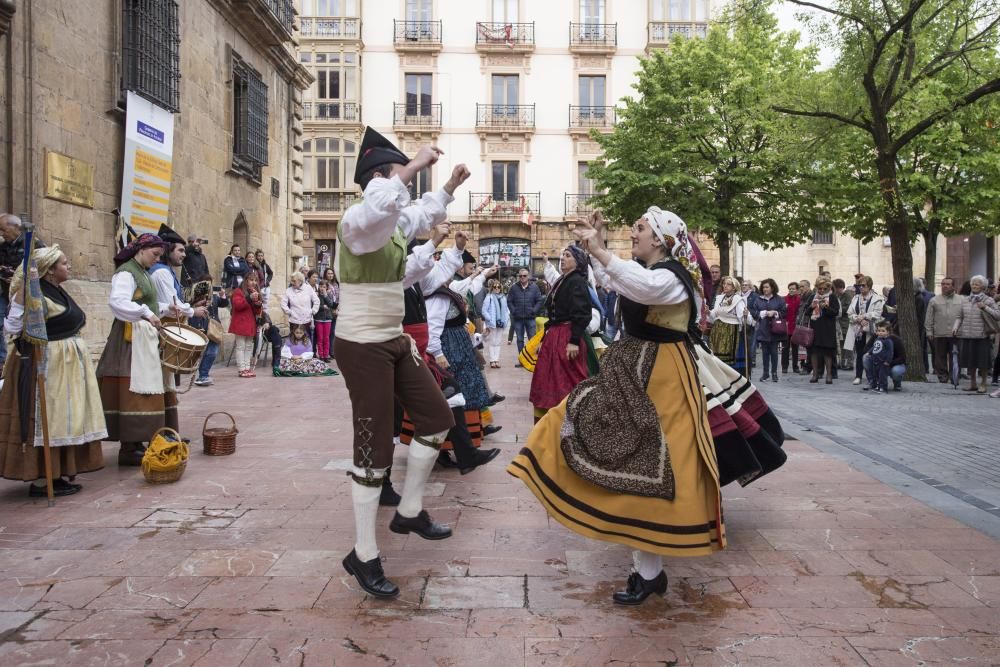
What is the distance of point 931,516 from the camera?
5.37 meters

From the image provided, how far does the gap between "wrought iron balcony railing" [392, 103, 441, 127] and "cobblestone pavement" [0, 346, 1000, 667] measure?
33316mm

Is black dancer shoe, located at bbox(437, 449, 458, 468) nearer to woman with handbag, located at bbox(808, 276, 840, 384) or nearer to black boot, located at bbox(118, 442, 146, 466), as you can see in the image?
black boot, located at bbox(118, 442, 146, 466)

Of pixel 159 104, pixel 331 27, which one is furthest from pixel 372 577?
pixel 331 27

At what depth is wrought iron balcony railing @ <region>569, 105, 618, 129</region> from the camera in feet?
124

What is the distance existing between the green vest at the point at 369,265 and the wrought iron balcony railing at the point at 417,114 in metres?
35.2

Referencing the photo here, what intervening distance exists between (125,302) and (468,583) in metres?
3.73

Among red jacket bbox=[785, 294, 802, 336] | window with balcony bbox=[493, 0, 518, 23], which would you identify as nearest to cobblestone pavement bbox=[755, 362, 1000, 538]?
red jacket bbox=[785, 294, 802, 336]

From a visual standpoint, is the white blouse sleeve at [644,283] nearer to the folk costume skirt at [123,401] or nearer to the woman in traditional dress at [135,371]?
the woman in traditional dress at [135,371]

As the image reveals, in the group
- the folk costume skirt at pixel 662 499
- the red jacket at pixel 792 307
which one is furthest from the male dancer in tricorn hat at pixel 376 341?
the red jacket at pixel 792 307

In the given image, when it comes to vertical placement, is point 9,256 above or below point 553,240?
below

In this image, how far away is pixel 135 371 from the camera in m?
6.68

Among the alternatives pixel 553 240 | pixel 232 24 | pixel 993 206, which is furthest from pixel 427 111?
pixel 993 206

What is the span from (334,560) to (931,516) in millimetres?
3604

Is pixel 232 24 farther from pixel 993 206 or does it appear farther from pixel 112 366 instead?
pixel 993 206
